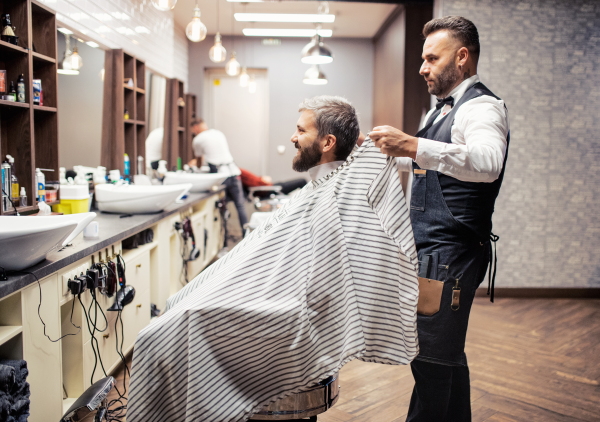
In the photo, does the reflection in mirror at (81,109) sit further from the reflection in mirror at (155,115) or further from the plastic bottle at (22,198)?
the reflection in mirror at (155,115)

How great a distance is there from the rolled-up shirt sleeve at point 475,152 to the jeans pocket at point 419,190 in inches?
8.3

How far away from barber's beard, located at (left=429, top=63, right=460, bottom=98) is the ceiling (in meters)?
3.92

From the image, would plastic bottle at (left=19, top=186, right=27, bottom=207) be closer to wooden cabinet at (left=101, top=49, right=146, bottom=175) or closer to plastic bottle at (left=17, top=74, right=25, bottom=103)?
plastic bottle at (left=17, top=74, right=25, bottom=103)

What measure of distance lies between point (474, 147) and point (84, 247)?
57.0 inches

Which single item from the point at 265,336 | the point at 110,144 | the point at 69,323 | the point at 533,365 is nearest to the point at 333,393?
the point at 265,336

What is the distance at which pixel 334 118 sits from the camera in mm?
1656

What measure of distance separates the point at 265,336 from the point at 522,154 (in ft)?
11.2

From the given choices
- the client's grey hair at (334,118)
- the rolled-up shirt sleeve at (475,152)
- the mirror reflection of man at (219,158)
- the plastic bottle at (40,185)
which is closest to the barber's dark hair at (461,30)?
the rolled-up shirt sleeve at (475,152)

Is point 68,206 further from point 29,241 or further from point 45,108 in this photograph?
point 29,241

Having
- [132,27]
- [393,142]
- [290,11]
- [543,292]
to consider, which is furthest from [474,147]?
[290,11]

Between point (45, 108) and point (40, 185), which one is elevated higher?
point (45, 108)

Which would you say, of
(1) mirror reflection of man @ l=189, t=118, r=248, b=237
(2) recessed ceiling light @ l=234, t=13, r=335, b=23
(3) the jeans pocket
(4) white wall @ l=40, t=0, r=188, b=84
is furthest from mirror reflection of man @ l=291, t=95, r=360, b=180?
(1) mirror reflection of man @ l=189, t=118, r=248, b=237

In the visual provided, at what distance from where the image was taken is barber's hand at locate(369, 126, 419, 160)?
1279mm

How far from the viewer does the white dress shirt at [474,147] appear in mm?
1302
